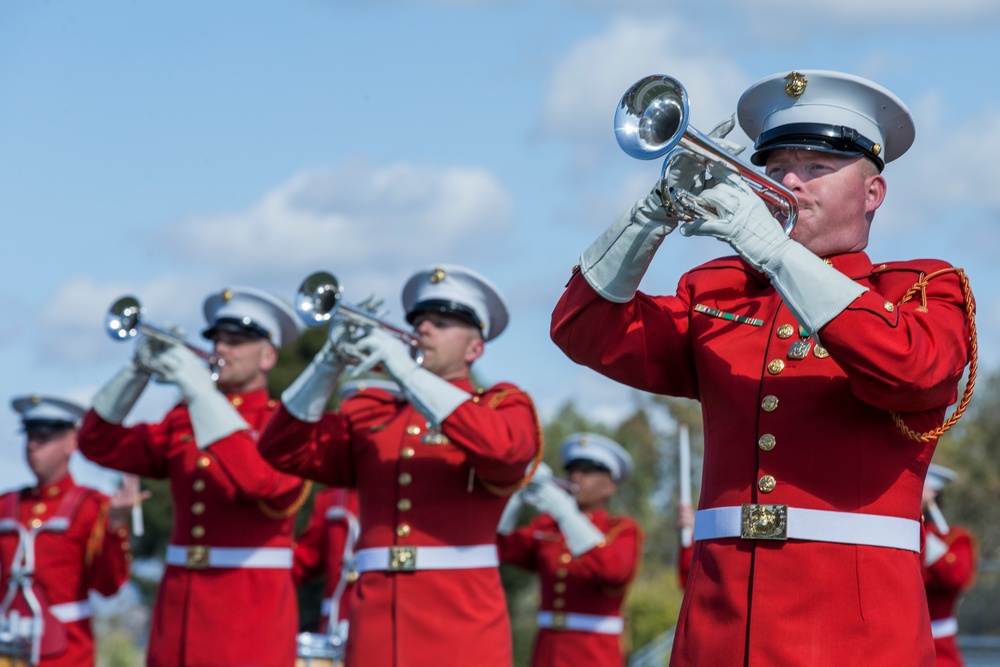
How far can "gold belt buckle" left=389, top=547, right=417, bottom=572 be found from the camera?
6754 mm

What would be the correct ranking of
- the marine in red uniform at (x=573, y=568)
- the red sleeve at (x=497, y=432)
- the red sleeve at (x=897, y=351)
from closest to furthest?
the red sleeve at (x=897, y=351), the red sleeve at (x=497, y=432), the marine in red uniform at (x=573, y=568)

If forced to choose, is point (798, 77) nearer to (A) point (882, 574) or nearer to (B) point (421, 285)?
(A) point (882, 574)

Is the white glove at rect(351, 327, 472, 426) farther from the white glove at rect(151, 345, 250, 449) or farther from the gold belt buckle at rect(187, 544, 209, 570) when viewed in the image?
the gold belt buckle at rect(187, 544, 209, 570)

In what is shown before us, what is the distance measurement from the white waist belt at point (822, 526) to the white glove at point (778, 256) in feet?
1.79

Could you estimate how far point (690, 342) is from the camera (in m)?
4.61

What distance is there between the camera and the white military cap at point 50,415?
34.6 ft

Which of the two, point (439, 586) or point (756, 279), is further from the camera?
point (439, 586)

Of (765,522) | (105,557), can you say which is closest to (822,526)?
(765,522)

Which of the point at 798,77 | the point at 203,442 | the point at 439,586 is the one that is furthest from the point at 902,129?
the point at 203,442

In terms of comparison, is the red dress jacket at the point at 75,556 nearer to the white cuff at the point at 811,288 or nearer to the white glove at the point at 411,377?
the white glove at the point at 411,377

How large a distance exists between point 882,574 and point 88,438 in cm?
546

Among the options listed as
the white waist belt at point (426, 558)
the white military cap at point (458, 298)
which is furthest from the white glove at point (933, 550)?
the white waist belt at point (426, 558)

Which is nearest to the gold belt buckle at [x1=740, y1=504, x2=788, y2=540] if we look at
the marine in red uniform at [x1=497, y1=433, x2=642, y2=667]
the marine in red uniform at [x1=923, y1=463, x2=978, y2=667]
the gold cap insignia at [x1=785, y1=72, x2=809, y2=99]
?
the gold cap insignia at [x1=785, y1=72, x2=809, y2=99]

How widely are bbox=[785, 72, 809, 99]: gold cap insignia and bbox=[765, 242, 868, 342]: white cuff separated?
2.23ft
